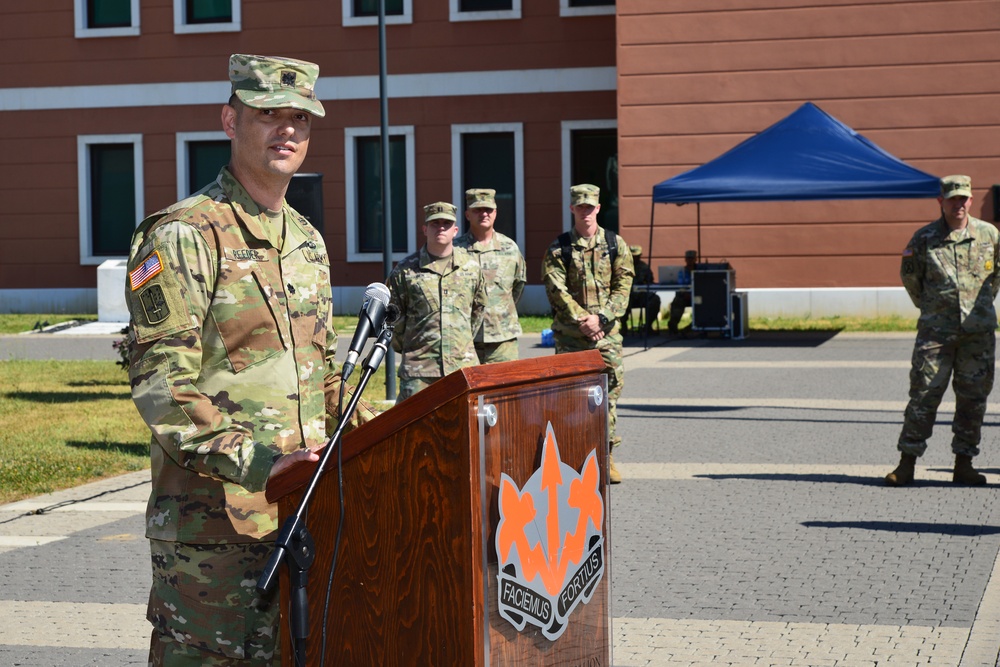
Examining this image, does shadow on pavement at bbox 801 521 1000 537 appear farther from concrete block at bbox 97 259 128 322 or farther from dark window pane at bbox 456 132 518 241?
dark window pane at bbox 456 132 518 241

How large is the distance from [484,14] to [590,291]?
19.7 m

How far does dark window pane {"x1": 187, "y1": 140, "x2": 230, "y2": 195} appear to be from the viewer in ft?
99.9

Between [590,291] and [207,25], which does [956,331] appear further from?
A: [207,25]

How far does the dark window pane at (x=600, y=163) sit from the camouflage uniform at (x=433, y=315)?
19.9 meters

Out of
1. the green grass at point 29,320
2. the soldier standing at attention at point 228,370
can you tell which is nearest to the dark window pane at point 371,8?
the green grass at point 29,320

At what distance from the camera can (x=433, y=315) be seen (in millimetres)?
8891

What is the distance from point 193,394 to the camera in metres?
3.17

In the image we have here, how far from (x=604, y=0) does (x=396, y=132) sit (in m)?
4.90

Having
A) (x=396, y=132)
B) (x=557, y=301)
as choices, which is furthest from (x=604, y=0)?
(x=557, y=301)

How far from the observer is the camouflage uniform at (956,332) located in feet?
30.9

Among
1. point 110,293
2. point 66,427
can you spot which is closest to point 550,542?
point 66,427

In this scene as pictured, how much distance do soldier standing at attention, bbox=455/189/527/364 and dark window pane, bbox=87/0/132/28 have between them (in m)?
23.1

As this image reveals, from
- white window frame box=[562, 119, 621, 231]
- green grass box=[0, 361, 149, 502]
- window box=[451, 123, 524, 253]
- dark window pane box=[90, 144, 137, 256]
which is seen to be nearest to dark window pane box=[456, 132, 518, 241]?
window box=[451, 123, 524, 253]

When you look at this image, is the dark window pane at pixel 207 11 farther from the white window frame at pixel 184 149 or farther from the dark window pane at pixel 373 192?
the dark window pane at pixel 373 192
